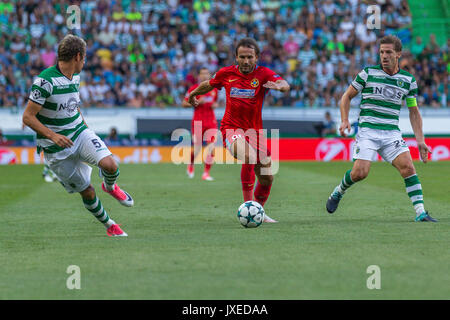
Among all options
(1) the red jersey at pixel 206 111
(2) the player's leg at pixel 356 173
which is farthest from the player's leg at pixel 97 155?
(1) the red jersey at pixel 206 111

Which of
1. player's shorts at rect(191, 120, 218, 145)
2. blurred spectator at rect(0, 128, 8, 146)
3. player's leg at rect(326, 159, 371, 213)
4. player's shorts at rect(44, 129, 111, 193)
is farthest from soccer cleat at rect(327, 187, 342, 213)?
blurred spectator at rect(0, 128, 8, 146)

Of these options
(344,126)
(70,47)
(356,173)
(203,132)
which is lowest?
(356,173)

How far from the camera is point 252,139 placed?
9.29 meters

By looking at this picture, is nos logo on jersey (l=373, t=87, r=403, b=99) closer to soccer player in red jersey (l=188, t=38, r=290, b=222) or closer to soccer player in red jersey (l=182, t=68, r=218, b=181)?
soccer player in red jersey (l=188, t=38, r=290, b=222)

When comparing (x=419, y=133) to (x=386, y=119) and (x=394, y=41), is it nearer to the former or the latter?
(x=386, y=119)

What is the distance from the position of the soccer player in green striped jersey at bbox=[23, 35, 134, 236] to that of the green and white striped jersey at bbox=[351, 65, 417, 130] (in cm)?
335

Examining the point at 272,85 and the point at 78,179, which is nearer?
the point at 78,179

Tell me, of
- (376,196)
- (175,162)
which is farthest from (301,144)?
(376,196)

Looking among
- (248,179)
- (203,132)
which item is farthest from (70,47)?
(203,132)

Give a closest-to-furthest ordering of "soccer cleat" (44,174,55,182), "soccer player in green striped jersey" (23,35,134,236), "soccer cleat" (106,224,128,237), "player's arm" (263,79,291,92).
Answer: "soccer player in green striped jersey" (23,35,134,236)
"soccer cleat" (106,224,128,237)
"player's arm" (263,79,291,92)
"soccer cleat" (44,174,55,182)

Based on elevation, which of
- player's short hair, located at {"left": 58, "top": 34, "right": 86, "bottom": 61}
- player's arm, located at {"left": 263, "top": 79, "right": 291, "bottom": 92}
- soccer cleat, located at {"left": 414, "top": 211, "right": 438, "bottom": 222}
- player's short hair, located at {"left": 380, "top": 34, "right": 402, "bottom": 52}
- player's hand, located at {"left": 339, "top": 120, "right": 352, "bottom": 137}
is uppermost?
player's short hair, located at {"left": 380, "top": 34, "right": 402, "bottom": 52}

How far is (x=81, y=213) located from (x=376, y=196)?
505cm

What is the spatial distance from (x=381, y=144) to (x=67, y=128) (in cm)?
386

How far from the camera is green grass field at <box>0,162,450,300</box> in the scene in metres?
5.39
